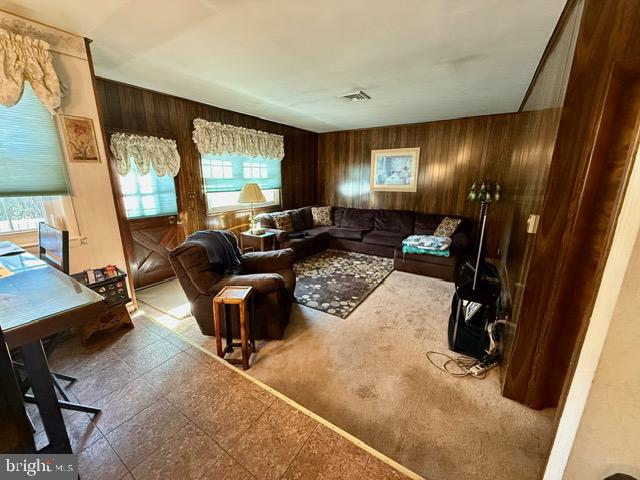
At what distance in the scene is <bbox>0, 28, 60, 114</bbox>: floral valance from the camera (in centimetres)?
172

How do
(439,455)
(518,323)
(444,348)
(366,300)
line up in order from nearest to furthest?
(439,455) < (518,323) < (444,348) < (366,300)

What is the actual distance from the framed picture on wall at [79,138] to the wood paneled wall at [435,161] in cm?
441

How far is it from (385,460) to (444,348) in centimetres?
123

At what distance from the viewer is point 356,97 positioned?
130 inches

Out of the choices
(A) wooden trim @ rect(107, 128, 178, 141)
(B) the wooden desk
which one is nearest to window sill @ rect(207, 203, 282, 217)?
(A) wooden trim @ rect(107, 128, 178, 141)

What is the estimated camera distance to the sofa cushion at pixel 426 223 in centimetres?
455

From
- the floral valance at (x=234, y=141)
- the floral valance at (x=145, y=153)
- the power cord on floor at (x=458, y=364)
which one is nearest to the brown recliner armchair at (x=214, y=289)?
the power cord on floor at (x=458, y=364)

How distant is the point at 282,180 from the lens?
5238 millimetres

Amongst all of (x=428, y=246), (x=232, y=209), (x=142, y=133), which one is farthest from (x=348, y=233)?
(x=142, y=133)

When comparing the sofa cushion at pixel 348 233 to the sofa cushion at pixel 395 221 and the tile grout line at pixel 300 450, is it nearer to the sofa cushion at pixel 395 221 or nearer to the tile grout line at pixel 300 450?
the sofa cushion at pixel 395 221

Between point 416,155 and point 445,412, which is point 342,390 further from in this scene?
point 416,155

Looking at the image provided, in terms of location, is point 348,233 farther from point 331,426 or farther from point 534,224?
point 331,426

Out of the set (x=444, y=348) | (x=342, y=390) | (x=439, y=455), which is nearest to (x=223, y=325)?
(x=342, y=390)

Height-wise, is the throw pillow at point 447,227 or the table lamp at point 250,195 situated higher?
the table lamp at point 250,195
